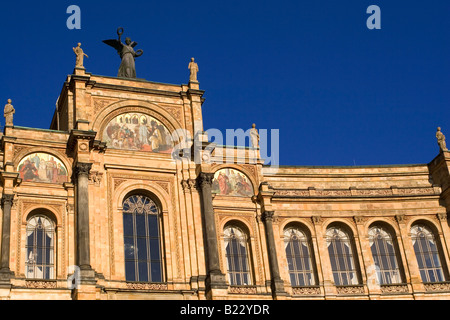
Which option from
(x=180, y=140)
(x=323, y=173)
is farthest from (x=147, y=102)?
(x=323, y=173)

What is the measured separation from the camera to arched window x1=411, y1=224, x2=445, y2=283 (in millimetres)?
39531

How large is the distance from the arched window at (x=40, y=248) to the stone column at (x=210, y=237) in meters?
7.59

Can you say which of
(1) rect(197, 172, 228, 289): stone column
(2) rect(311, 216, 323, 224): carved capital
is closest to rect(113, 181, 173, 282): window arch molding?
(1) rect(197, 172, 228, 289): stone column

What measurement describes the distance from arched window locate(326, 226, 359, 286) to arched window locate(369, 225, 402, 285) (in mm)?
1357

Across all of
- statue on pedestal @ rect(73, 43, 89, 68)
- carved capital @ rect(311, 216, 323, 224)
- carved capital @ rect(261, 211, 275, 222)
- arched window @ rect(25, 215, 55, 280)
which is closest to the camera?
arched window @ rect(25, 215, 55, 280)

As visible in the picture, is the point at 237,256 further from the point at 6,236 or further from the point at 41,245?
the point at 6,236

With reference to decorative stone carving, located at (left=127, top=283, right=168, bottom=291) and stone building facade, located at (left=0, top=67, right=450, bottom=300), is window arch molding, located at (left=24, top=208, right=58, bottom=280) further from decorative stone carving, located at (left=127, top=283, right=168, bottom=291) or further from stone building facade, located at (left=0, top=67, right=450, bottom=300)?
decorative stone carving, located at (left=127, top=283, right=168, bottom=291)

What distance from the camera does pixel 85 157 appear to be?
111 feet

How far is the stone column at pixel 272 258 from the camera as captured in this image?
35.3 metres

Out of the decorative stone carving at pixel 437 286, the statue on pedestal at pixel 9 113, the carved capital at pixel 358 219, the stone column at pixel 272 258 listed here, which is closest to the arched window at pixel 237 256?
the stone column at pixel 272 258

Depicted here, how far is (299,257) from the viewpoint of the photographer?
38.9m

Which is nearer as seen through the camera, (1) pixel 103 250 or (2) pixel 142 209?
(1) pixel 103 250

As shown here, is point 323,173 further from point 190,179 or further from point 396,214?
point 190,179
